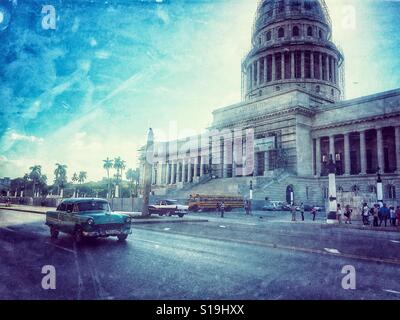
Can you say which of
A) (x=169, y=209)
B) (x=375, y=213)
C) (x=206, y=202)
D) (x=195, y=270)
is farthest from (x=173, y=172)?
(x=195, y=270)

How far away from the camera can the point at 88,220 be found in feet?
36.4

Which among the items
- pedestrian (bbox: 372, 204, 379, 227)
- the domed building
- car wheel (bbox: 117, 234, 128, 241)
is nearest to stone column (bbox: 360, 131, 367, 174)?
the domed building

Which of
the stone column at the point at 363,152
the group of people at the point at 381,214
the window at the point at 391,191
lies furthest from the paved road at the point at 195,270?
the stone column at the point at 363,152

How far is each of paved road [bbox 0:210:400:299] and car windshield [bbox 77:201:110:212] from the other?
1297 mm

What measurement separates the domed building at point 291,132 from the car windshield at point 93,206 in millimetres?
21560

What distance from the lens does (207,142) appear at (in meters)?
62.3

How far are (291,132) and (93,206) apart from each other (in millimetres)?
40921

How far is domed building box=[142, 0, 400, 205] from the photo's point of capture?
43094 millimetres

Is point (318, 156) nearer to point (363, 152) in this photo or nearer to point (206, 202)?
point (363, 152)

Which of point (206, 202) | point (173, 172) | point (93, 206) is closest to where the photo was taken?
→ point (93, 206)

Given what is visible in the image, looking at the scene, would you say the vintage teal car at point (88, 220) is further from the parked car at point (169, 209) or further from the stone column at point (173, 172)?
the stone column at point (173, 172)

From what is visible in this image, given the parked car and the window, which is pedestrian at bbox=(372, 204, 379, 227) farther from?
the window
